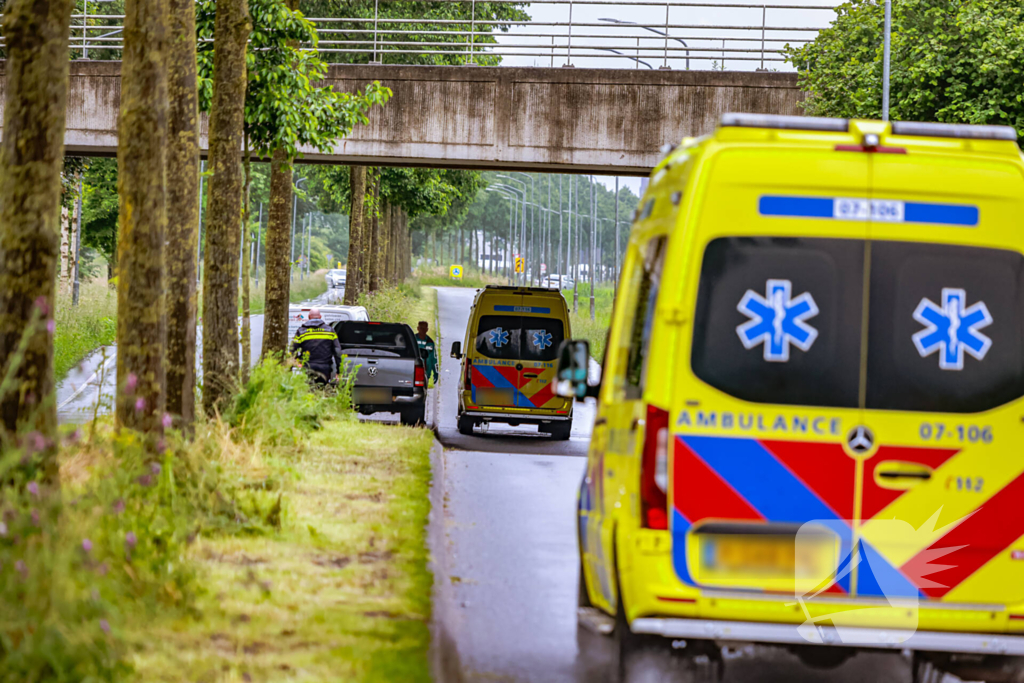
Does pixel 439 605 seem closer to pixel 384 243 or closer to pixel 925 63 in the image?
pixel 925 63

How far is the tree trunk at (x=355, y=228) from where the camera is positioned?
36.1 meters

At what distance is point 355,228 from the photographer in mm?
37000

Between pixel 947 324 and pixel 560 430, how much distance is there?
15152 millimetres

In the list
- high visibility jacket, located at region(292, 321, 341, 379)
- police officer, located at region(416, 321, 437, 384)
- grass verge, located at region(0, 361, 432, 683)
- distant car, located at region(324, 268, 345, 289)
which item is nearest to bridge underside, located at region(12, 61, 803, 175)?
police officer, located at region(416, 321, 437, 384)

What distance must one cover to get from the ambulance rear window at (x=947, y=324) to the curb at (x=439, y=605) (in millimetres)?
2441

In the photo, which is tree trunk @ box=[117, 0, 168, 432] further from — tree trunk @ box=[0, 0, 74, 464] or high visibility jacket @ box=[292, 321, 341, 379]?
high visibility jacket @ box=[292, 321, 341, 379]

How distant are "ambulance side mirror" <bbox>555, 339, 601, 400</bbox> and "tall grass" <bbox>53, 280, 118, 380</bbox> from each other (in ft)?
58.8

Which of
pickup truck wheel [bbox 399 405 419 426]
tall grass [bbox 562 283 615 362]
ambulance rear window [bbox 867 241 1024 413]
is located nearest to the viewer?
ambulance rear window [bbox 867 241 1024 413]

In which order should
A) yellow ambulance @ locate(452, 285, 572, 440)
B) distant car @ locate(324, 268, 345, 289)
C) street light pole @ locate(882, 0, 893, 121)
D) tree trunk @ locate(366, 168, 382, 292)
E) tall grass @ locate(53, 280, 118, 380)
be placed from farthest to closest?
distant car @ locate(324, 268, 345, 289)
tree trunk @ locate(366, 168, 382, 292)
tall grass @ locate(53, 280, 118, 380)
street light pole @ locate(882, 0, 893, 121)
yellow ambulance @ locate(452, 285, 572, 440)

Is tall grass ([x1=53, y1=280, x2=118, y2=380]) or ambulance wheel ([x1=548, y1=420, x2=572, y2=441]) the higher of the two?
tall grass ([x1=53, y1=280, x2=118, y2=380])

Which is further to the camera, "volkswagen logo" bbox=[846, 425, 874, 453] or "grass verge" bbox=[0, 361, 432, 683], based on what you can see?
"volkswagen logo" bbox=[846, 425, 874, 453]

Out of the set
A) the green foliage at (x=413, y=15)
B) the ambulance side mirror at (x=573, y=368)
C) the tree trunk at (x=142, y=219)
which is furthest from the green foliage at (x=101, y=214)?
the ambulance side mirror at (x=573, y=368)

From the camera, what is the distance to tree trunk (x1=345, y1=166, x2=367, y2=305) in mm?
36125

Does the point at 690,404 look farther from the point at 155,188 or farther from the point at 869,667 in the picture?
the point at 155,188
